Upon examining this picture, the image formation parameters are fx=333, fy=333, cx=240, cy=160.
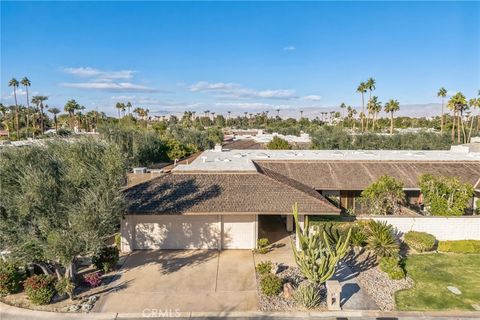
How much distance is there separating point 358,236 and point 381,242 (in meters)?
1.68

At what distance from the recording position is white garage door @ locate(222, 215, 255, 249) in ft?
69.1

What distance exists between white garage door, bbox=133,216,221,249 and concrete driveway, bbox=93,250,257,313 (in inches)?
18.1

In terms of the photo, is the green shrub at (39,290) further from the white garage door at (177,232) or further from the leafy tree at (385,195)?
the leafy tree at (385,195)

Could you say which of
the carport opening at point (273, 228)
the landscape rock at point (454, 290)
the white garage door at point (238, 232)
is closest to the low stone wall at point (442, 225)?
the landscape rock at point (454, 290)

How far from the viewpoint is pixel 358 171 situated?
28.1 metres

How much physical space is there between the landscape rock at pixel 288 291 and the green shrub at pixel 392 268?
5.70m

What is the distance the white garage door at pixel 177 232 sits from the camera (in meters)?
20.8

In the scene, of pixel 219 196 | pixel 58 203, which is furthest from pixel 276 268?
pixel 58 203

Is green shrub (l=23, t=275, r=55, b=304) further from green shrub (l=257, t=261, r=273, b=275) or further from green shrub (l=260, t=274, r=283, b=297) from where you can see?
green shrub (l=257, t=261, r=273, b=275)

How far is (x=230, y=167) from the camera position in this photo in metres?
25.7

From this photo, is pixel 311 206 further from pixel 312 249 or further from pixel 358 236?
pixel 312 249

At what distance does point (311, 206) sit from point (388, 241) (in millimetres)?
4664

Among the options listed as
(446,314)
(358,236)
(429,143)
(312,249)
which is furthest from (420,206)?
(429,143)

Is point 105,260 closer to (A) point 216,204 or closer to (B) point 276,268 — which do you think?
(A) point 216,204
